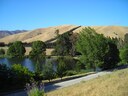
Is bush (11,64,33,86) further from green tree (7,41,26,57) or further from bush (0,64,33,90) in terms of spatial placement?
green tree (7,41,26,57)

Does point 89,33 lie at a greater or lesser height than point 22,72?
greater

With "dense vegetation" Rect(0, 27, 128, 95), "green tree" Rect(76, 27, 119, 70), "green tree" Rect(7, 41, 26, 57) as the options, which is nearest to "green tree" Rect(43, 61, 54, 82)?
"dense vegetation" Rect(0, 27, 128, 95)

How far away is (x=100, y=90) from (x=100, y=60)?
36.9m

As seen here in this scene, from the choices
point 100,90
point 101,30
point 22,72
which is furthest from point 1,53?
point 100,90

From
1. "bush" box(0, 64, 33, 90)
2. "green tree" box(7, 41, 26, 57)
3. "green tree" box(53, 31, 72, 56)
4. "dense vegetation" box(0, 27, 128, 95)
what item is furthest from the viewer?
"green tree" box(7, 41, 26, 57)

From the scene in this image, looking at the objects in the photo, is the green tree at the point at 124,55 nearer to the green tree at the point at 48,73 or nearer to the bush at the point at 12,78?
the green tree at the point at 48,73

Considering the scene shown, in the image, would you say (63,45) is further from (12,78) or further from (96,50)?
(12,78)

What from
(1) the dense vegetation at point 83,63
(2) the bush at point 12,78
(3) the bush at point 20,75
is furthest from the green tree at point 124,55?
(2) the bush at point 12,78

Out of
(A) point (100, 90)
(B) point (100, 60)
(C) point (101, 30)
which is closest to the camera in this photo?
(A) point (100, 90)

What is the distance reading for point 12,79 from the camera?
30719mm

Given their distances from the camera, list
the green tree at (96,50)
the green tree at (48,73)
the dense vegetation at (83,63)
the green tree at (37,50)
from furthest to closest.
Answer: the green tree at (37,50), the green tree at (96,50), the green tree at (48,73), the dense vegetation at (83,63)

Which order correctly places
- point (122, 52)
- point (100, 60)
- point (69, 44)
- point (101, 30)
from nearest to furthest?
point (100, 60) < point (122, 52) < point (69, 44) < point (101, 30)

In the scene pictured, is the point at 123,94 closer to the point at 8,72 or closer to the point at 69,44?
the point at 8,72

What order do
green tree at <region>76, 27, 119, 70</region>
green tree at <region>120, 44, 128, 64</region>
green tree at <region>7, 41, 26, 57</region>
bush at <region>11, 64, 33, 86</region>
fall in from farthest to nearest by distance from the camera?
green tree at <region>7, 41, 26, 57</region> < green tree at <region>120, 44, 128, 64</region> < green tree at <region>76, 27, 119, 70</region> < bush at <region>11, 64, 33, 86</region>
